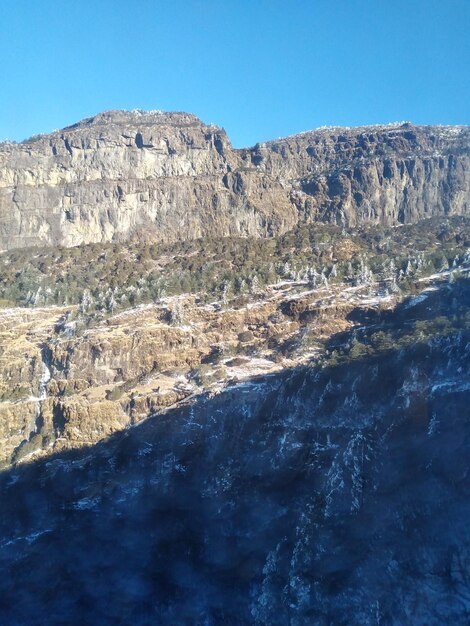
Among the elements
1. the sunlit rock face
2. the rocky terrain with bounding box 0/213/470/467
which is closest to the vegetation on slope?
the rocky terrain with bounding box 0/213/470/467

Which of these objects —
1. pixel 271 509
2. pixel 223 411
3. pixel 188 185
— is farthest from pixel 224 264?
pixel 271 509

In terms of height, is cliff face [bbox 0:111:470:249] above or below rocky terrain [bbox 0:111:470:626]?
above

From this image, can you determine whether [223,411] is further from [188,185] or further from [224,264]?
[188,185]

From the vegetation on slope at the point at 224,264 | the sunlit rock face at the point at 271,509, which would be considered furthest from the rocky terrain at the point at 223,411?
the vegetation on slope at the point at 224,264

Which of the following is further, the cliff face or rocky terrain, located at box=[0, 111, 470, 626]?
the cliff face

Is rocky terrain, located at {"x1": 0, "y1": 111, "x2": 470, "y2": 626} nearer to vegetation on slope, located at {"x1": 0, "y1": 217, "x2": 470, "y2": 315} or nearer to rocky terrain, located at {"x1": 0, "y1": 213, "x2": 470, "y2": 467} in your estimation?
rocky terrain, located at {"x1": 0, "y1": 213, "x2": 470, "y2": 467}
